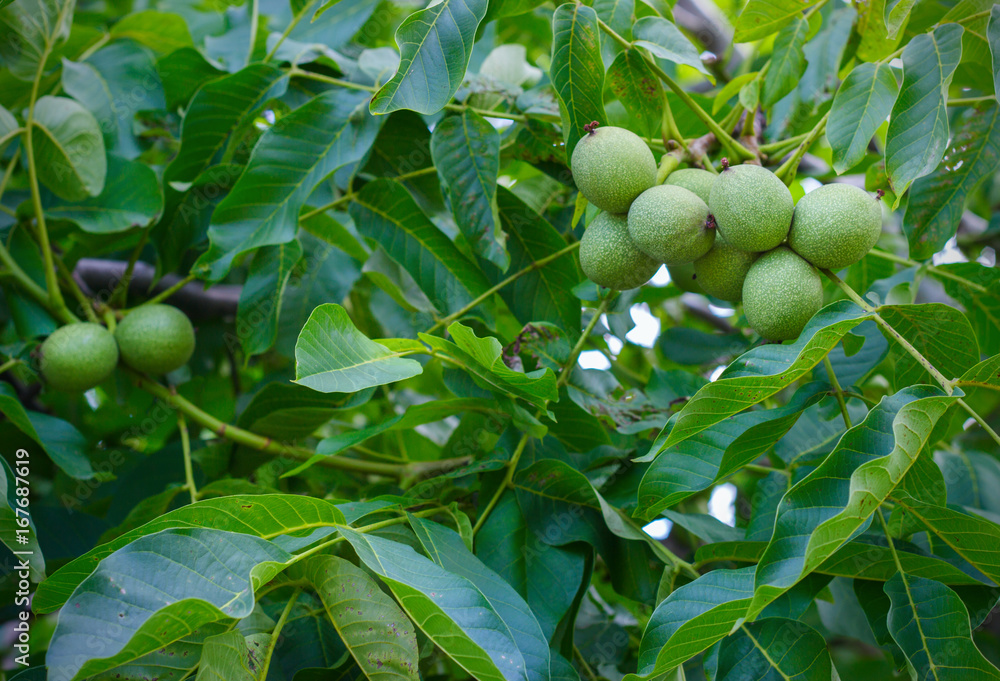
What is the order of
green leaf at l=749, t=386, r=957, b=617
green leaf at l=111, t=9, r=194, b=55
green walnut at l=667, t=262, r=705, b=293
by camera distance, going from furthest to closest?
green leaf at l=111, t=9, r=194, b=55
green walnut at l=667, t=262, r=705, b=293
green leaf at l=749, t=386, r=957, b=617

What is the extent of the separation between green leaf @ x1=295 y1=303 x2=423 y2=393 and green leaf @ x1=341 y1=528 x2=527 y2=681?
188mm

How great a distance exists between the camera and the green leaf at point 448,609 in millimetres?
724

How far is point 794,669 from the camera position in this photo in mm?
904

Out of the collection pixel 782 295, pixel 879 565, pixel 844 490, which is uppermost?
pixel 782 295

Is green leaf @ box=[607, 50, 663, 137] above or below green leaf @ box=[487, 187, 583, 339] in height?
above

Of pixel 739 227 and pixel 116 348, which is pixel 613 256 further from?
pixel 116 348

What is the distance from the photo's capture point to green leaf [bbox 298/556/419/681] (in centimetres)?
84

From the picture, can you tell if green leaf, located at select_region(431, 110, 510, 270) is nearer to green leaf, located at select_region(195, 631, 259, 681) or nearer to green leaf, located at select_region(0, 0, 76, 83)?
green leaf, located at select_region(195, 631, 259, 681)

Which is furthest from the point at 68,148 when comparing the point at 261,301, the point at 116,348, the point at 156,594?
the point at 156,594

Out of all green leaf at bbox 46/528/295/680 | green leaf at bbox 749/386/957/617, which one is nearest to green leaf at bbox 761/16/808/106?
green leaf at bbox 749/386/957/617

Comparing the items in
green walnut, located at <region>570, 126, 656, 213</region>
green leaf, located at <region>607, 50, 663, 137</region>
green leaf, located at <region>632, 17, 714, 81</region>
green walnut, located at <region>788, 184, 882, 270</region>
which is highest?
green leaf, located at <region>632, 17, 714, 81</region>

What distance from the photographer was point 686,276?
3.97 feet

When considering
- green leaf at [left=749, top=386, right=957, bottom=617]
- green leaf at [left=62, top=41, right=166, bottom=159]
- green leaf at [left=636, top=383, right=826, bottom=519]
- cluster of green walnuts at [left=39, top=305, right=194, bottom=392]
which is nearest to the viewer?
green leaf at [left=749, top=386, right=957, bottom=617]

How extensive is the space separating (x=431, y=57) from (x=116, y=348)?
969 millimetres
